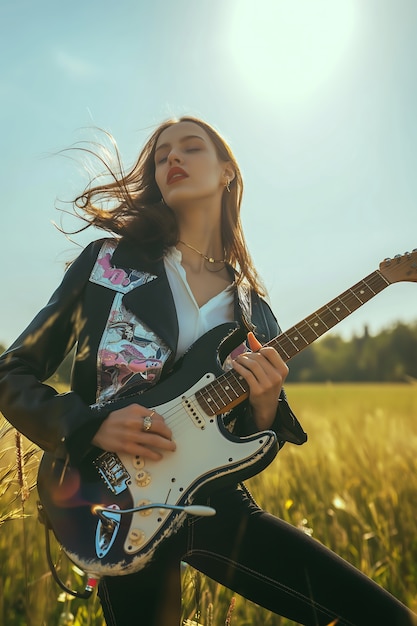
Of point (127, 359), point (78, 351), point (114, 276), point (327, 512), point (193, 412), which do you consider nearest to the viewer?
point (193, 412)

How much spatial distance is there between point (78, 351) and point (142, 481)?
2.12 feet

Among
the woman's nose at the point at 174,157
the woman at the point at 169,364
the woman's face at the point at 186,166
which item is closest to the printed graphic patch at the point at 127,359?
the woman at the point at 169,364

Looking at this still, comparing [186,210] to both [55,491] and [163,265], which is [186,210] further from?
[55,491]

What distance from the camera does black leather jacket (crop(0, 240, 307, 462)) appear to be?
2.04 m

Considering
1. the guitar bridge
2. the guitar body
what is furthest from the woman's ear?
the guitar bridge

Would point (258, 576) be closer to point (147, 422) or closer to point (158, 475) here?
point (158, 475)

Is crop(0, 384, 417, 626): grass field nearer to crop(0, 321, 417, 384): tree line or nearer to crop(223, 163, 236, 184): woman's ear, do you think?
crop(223, 163, 236, 184): woman's ear

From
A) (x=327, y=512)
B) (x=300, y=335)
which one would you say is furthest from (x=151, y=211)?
(x=327, y=512)

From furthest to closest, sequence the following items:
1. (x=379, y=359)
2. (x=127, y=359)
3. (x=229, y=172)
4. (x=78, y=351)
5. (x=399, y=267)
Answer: (x=379, y=359) < (x=229, y=172) < (x=399, y=267) < (x=78, y=351) < (x=127, y=359)

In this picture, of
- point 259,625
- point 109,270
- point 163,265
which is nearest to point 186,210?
Answer: point 163,265

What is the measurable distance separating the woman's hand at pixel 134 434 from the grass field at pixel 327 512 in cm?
32

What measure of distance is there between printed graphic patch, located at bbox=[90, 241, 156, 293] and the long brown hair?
4.2 inches

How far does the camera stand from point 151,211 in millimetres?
2820

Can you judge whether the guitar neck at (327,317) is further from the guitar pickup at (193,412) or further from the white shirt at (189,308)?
the guitar pickup at (193,412)
